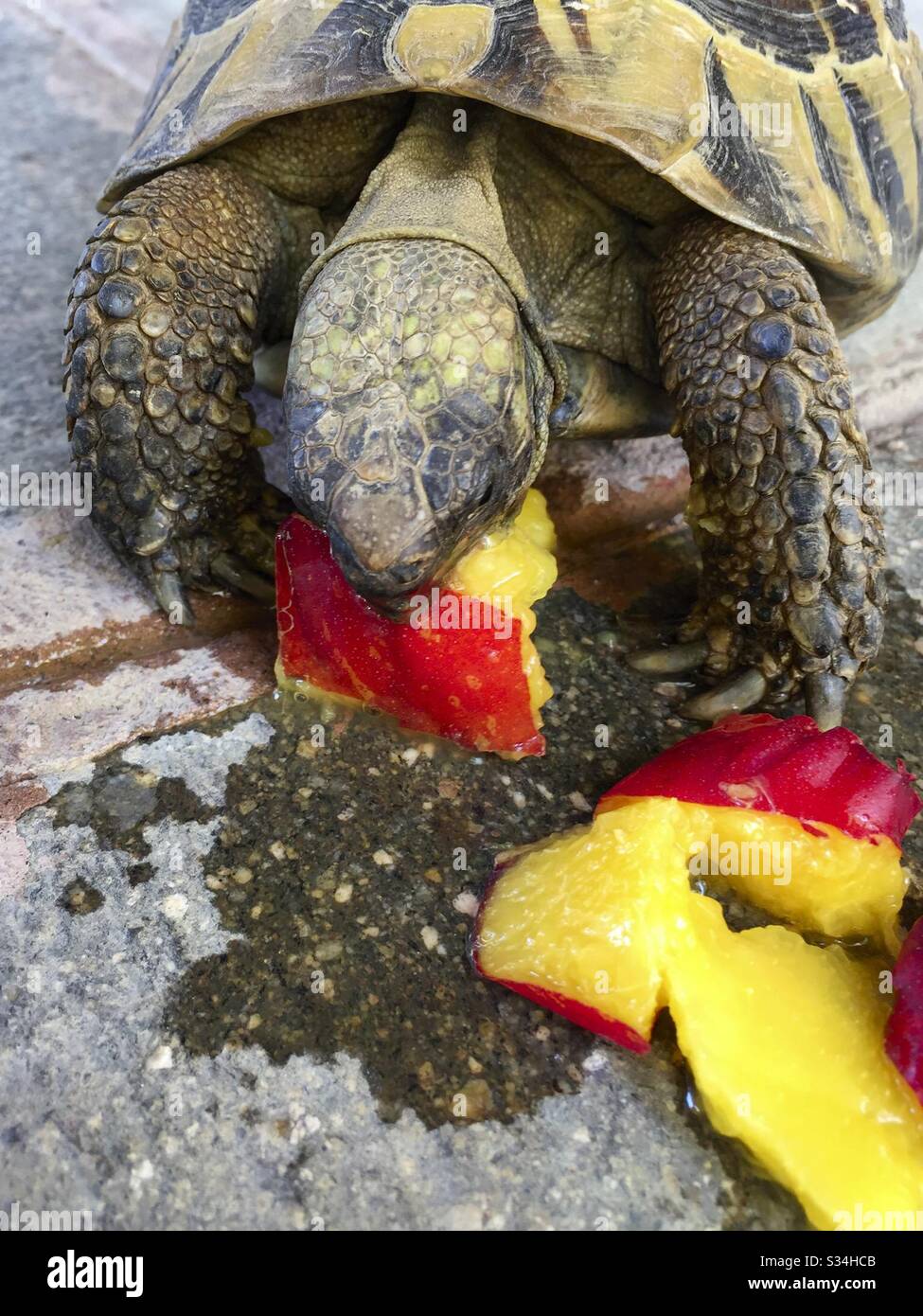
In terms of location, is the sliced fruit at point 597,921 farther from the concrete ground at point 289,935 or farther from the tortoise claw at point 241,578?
the tortoise claw at point 241,578

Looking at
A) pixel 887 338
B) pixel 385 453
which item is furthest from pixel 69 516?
pixel 887 338

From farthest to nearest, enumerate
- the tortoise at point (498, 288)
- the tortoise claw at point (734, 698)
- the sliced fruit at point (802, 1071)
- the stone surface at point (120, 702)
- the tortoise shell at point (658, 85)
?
1. the tortoise claw at point (734, 698)
2. the tortoise shell at point (658, 85)
3. the stone surface at point (120, 702)
4. the tortoise at point (498, 288)
5. the sliced fruit at point (802, 1071)

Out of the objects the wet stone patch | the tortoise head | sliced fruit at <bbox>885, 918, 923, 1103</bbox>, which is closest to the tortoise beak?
the tortoise head

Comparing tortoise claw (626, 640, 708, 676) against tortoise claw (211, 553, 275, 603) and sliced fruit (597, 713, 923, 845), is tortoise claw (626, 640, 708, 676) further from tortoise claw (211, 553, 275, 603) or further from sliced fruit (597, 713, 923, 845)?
tortoise claw (211, 553, 275, 603)

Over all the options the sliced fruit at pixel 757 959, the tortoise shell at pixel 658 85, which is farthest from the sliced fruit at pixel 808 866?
the tortoise shell at pixel 658 85

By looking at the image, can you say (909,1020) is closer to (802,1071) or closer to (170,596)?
(802,1071)

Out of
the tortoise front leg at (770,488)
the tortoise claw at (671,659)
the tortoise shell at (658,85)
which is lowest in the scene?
the tortoise claw at (671,659)
